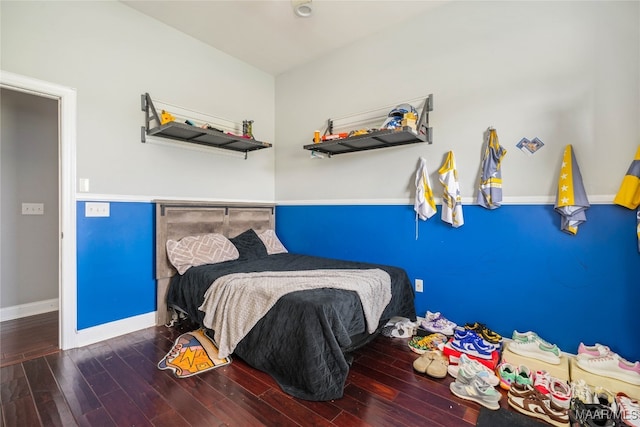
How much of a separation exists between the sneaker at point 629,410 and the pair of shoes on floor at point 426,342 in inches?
38.1

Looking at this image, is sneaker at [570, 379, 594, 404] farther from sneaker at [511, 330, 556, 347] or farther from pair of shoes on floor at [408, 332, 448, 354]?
pair of shoes on floor at [408, 332, 448, 354]

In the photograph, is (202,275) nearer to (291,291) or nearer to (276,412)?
(291,291)

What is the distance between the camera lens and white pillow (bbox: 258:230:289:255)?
3.54 metres

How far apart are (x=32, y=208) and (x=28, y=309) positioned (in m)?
1.07

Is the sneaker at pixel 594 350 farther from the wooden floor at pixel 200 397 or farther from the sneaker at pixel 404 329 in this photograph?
the sneaker at pixel 404 329

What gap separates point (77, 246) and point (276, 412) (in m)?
2.03

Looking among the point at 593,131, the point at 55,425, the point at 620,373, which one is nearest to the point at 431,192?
the point at 593,131

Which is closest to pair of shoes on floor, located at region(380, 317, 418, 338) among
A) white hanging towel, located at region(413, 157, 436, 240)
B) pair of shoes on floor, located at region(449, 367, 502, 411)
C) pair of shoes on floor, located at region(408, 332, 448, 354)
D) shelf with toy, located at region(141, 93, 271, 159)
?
pair of shoes on floor, located at region(408, 332, 448, 354)

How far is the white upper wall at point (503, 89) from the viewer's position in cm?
194

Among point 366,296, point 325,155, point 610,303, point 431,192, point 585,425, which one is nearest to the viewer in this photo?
point 585,425

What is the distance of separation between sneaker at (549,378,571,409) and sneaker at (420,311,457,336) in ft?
2.51

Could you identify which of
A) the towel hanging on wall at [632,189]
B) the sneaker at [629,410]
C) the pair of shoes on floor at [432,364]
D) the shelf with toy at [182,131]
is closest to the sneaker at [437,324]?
the pair of shoes on floor at [432,364]

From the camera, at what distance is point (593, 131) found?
2.00 metres

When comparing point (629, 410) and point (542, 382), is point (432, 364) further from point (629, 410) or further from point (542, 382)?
point (629, 410)
